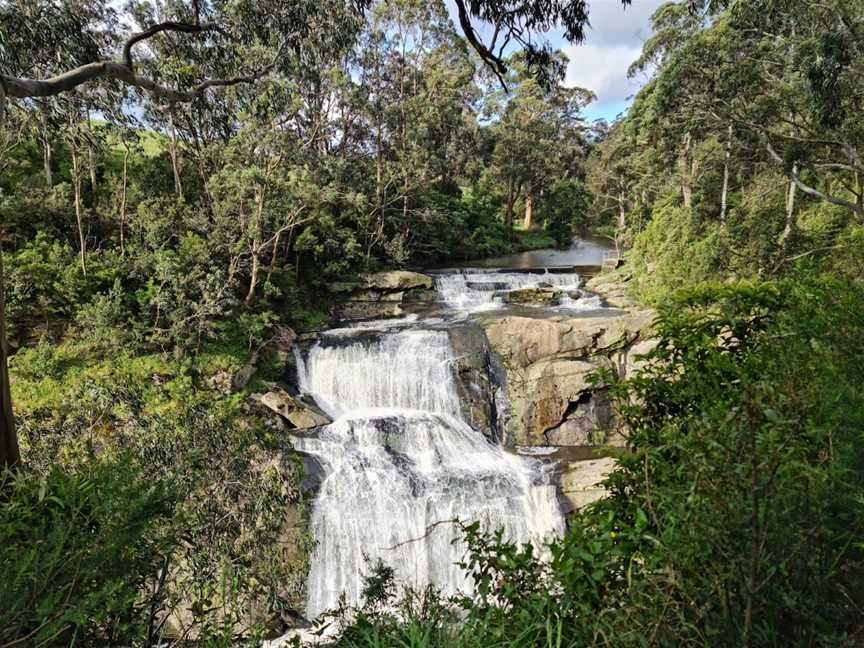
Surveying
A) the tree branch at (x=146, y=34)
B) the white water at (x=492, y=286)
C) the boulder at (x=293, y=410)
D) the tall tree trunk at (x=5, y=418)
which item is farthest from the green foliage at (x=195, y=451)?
the white water at (x=492, y=286)

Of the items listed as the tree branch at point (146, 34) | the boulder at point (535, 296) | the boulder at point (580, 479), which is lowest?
the boulder at point (580, 479)

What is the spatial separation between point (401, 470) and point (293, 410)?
9.40ft

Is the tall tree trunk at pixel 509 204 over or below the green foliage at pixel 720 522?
over

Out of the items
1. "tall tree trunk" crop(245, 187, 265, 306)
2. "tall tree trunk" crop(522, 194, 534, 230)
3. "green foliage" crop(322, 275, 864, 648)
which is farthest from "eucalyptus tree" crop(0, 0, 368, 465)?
"tall tree trunk" crop(522, 194, 534, 230)

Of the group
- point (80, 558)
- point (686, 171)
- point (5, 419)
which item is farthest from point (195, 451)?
point (686, 171)

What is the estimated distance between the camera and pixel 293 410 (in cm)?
1020

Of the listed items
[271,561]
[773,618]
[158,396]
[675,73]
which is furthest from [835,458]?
[675,73]

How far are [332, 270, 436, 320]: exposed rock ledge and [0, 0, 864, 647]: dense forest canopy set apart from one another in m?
0.49

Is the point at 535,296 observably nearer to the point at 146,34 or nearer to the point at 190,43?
the point at 190,43

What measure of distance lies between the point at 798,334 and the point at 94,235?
15873 mm

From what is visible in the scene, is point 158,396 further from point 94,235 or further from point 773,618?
A: point 773,618

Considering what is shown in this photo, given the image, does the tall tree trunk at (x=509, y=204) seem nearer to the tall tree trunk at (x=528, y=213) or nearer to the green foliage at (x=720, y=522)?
the tall tree trunk at (x=528, y=213)

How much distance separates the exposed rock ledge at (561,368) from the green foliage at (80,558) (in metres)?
8.83

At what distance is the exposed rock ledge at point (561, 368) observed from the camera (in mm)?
10477
